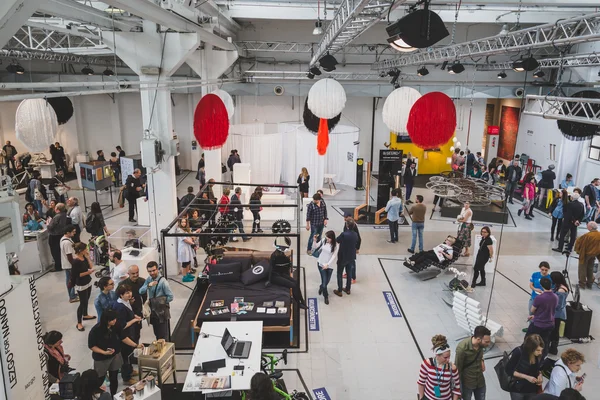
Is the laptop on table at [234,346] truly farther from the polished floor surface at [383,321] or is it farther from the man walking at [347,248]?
the man walking at [347,248]

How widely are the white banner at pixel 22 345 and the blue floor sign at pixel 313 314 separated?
363 centimetres

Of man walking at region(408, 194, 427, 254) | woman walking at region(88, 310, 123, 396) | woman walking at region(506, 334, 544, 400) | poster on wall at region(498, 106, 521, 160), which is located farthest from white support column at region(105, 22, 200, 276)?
poster on wall at region(498, 106, 521, 160)

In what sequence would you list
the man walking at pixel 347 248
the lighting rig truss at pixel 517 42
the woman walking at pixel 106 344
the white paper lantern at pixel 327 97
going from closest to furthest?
the woman walking at pixel 106 344, the lighting rig truss at pixel 517 42, the man walking at pixel 347 248, the white paper lantern at pixel 327 97

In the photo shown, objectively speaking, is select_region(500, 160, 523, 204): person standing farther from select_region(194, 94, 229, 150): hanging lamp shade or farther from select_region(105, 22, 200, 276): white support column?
select_region(105, 22, 200, 276): white support column

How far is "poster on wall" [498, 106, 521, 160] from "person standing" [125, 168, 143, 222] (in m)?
14.0

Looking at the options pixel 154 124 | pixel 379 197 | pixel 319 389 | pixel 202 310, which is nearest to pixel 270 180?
pixel 379 197

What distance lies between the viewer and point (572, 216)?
9641 mm

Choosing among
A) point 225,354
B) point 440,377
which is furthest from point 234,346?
point 440,377

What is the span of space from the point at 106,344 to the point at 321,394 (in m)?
2.42

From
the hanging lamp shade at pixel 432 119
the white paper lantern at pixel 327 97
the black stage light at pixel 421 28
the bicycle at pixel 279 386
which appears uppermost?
the black stage light at pixel 421 28

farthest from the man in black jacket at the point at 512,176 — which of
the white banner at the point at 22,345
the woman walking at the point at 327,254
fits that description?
the white banner at the point at 22,345

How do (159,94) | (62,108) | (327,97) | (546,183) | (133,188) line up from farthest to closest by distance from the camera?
1. (62,108)
2. (546,183)
3. (133,188)
4. (159,94)
5. (327,97)

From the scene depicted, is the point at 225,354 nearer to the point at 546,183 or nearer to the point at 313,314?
the point at 313,314

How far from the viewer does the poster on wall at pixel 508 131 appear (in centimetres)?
1872
